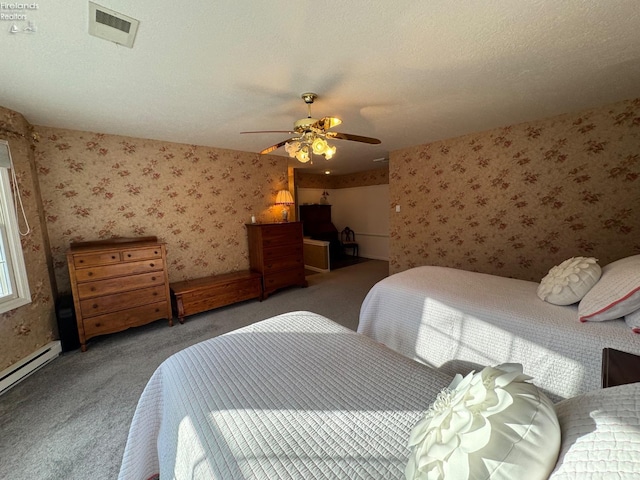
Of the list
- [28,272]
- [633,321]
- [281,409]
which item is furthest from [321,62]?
[28,272]

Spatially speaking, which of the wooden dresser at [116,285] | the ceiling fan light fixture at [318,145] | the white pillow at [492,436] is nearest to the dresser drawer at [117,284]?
the wooden dresser at [116,285]

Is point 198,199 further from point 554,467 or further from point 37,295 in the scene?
point 554,467

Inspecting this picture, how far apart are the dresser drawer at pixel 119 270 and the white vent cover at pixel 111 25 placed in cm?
209

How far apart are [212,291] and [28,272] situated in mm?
1641

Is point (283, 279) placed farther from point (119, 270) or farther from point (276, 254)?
point (119, 270)

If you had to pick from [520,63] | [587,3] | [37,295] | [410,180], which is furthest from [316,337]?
[410,180]

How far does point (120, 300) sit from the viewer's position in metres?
2.61

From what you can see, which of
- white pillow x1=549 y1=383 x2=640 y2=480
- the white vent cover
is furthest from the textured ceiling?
white pillow x1=549 y1=383 x2=640 y2=480

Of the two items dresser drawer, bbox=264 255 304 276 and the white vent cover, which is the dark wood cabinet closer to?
dresser drawer, bbox=264 255 304 276

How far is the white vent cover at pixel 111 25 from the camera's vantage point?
3.81ft

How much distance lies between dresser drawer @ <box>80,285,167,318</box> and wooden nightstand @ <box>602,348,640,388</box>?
3.45 metres

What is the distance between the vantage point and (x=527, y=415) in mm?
471

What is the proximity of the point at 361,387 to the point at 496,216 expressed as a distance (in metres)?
3.21

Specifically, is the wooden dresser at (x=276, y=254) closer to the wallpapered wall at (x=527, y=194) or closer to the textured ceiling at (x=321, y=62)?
the textured ceiling at (x=321, y=62)
